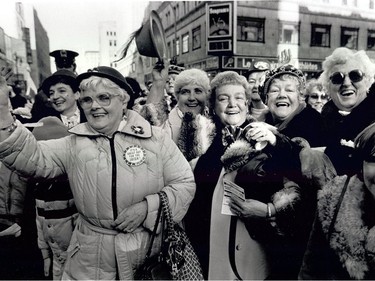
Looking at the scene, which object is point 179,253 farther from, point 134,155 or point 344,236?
point 344,236

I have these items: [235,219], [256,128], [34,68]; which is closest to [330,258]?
[235,219]

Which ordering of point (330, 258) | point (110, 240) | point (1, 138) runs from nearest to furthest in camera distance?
1. point (1, 138)
2. point (110, 240)
3. point (330, 258)

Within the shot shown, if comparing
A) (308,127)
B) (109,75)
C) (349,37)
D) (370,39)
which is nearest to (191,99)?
(109,75)

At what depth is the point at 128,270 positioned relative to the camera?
2.34 meters

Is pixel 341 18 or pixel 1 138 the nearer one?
pixel 1 138

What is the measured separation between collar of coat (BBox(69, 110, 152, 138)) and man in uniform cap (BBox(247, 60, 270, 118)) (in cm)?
79

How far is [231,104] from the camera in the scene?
97.5 inches

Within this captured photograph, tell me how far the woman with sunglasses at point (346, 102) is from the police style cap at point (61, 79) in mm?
1744

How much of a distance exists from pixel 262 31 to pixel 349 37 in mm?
635

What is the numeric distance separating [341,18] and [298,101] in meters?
0.67

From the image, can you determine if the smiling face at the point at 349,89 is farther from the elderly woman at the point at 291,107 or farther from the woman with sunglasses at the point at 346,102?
the elderly woman at the point at 291,107

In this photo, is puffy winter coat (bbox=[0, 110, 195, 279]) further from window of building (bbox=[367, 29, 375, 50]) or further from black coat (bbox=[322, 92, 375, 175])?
Result: window of building (bbox=[367, 29, 375, 50])

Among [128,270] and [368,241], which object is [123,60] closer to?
[128,270]

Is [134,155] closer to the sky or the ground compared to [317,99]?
closer to the ground
